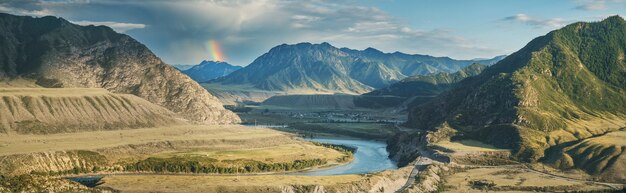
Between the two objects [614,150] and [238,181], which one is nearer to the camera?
[238,181]

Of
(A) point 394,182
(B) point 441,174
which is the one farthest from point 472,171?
(A) point 394,182

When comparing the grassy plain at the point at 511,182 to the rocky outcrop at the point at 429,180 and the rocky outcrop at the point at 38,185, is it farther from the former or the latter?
the rocky outcrop at the point at 38,185

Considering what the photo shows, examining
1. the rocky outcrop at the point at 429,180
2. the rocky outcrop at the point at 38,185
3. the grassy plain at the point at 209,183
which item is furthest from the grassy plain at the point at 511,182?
the rocky outcrop at the point at 38,185

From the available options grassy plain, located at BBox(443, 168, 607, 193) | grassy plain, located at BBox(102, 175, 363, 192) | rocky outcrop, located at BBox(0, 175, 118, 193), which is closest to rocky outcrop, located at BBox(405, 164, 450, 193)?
grassy plain, located at BBox(443, 168, 607, 193)

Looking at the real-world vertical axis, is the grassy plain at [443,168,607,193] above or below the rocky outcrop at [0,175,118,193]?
below

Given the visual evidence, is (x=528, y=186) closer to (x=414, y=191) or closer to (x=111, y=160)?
(x=414, y=191)

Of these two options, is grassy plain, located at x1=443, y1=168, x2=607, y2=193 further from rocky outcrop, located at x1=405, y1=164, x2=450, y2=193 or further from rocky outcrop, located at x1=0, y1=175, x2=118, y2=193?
rocky outcrop, located at x1=0, y1=175, x2=118, y2=193

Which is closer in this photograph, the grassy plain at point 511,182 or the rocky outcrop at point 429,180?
the rocky outcrop at point 429,180

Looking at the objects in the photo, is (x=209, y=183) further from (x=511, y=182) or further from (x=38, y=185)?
(x=511, y=182)

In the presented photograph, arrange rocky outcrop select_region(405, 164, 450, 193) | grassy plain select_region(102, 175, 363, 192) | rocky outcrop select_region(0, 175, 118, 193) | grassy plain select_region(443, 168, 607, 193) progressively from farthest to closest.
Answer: grassy plain select_region(443, 168, 607, 193) < rocky outcrop select_region(405, 164, 450, 193) < grassy plain select_region(102, 175, 363, 192) < rocky outcrop select_region(0, 175, 118, 193)

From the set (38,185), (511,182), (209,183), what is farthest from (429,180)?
(38,185)

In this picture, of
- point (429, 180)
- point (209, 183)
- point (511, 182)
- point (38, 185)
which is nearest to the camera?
point (38, 185)
